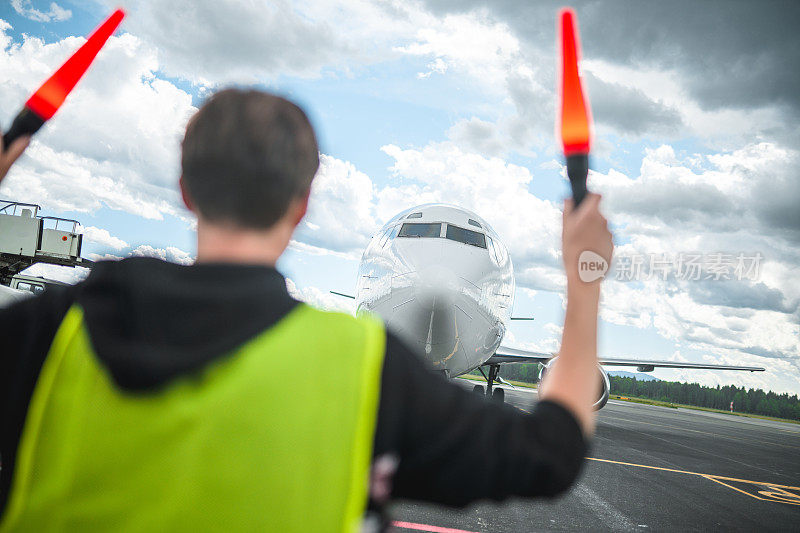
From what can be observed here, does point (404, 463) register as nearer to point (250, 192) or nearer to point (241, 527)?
point (241, 527)

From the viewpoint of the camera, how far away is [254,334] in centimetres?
80

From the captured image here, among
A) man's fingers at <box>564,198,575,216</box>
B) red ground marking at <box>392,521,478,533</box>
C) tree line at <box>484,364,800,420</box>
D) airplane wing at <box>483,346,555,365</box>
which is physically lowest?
tree line at <box>484,364,800,420</box>

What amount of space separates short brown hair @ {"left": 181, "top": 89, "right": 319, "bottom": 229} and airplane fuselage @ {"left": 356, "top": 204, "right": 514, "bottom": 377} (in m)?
5.48

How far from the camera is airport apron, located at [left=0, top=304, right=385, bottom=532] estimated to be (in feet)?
A: 2.45

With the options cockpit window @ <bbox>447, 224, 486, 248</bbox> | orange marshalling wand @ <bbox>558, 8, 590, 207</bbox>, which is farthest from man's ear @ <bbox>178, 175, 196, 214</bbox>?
cockpit window @ <bbox>447, 224, 486, 248</bbox>

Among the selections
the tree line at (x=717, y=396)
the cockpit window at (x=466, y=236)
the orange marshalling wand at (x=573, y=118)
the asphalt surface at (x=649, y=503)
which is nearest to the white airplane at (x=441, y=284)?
the cockpit window at (x=466, y=236)

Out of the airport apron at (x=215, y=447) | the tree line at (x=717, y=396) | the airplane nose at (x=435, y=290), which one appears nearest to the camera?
the airport apron at (x=215, y=447)

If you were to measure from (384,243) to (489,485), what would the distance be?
7211 millimetres

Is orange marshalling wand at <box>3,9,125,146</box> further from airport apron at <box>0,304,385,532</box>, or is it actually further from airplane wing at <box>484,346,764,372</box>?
airplane wing at <box>484,346,764,372</box>

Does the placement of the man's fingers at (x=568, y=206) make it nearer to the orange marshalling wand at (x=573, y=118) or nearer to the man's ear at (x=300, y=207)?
the orange marshalling wand at (x=573, y=118)

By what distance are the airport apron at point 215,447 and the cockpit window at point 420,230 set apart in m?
6.79

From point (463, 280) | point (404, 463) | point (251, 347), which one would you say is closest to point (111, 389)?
point (251, 347)

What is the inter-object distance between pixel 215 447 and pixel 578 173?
733 millimetres

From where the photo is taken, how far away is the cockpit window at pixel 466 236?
7543 millimetres
